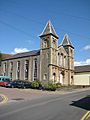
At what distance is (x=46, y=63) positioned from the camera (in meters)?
51.5

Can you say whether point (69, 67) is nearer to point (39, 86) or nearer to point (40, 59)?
point (40, 59)

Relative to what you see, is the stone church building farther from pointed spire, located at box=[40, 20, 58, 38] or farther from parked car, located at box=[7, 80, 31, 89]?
parked car, located at box=[7, 80, 31, 89]

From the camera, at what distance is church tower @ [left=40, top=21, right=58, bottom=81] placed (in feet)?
166

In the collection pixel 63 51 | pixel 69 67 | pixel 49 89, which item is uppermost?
pixel 63 51

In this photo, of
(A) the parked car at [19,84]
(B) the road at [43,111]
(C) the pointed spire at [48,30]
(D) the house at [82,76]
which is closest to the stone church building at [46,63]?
(C) the pointed spire at [48,30]

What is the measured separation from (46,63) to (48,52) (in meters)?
2.89

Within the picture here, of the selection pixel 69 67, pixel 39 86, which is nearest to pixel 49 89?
pixel 39 86

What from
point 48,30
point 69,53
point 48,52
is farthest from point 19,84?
point 69,53

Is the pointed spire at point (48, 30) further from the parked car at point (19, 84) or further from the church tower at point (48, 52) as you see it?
the parked car at point (19, 84)

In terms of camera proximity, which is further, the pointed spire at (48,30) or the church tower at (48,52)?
the pointed spire at (48,30)

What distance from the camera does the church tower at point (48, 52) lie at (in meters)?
50.6

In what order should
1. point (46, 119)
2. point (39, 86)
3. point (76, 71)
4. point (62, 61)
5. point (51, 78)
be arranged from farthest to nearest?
point (76, 71), point (62, 61), point (51, 78), point (39, 86), point (46, 119)

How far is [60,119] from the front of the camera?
9555mm

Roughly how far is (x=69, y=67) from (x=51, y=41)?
15.2 meters
